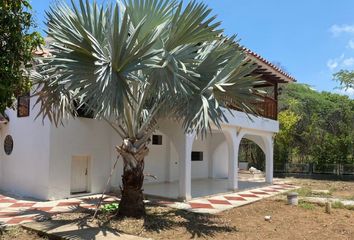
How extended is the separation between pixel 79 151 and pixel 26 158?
170 cm

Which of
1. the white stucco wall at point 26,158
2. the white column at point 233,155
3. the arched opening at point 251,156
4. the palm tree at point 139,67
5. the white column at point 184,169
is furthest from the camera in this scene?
the arched opening at point 251,156

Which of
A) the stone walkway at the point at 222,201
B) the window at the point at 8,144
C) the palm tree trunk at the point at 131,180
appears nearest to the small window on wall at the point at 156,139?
the stone walkway at the point at 222,201

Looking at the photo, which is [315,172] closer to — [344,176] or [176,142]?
[344,176]

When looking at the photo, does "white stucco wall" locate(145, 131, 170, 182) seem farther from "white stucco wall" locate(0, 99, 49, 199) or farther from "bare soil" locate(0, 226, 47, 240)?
"bare soil" locate(0, 226, 47, 240)

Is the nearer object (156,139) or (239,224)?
(239,224)

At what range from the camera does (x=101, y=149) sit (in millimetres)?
13211

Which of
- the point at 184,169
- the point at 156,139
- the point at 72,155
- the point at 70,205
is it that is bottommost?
the point at 70,205

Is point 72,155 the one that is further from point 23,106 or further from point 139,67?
point 139,67

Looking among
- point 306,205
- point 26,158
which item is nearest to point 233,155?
point 306,205

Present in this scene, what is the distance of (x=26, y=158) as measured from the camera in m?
12.5

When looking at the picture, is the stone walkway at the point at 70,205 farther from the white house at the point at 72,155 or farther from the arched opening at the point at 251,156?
the arched opening at the point at 251,156

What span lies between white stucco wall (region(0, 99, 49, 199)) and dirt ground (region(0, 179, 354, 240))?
3.28 metres

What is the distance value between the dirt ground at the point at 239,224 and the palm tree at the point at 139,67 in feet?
2.00

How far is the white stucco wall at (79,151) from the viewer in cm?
1179
